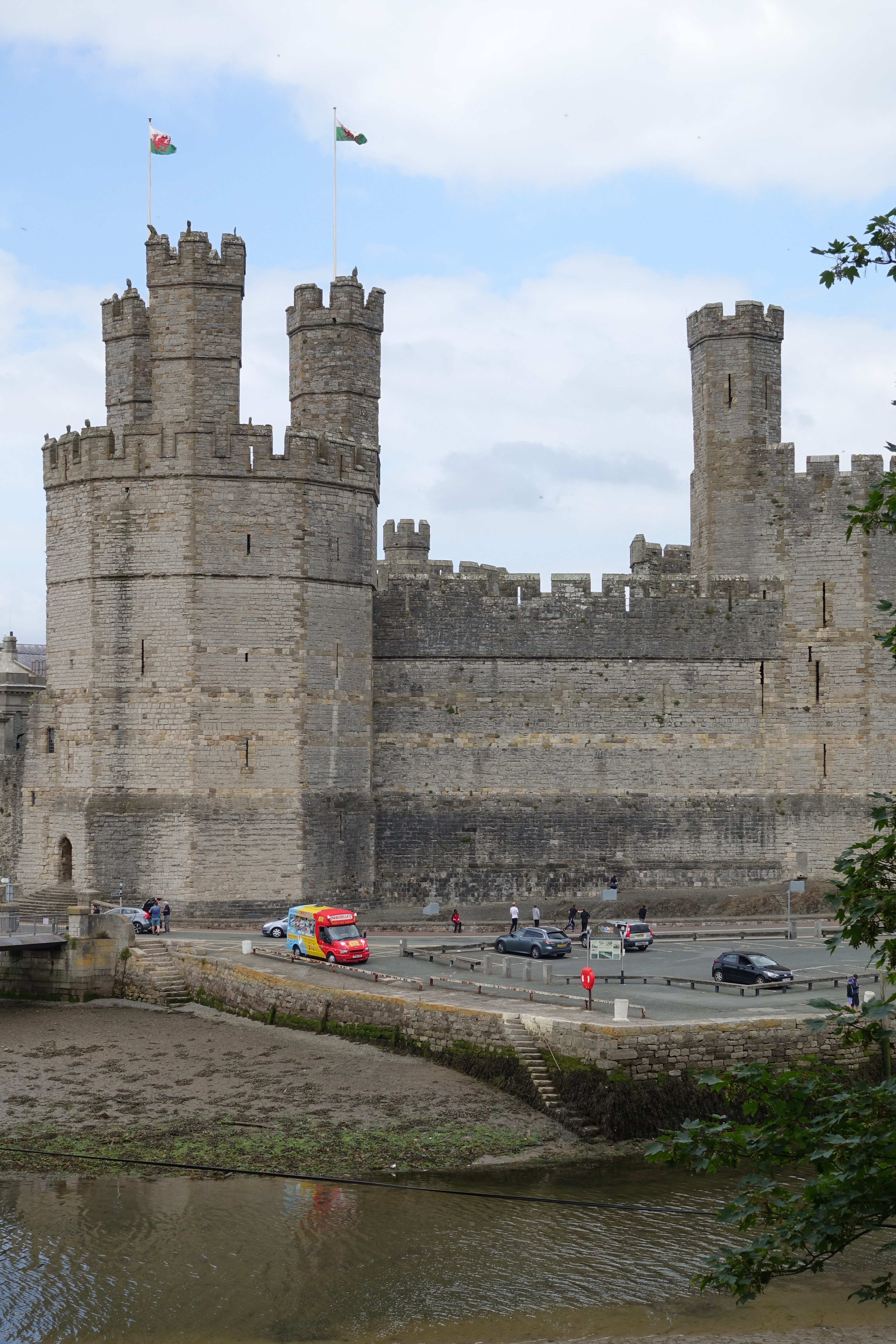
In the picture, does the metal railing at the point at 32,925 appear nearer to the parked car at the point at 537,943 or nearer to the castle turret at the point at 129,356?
the parked car at the point at 537,943

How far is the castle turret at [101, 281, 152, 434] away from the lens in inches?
1644

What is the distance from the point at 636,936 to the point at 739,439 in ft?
53.6

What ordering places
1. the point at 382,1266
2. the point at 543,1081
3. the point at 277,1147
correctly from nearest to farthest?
the point at 382,1266
the point at 277,1147
the point at 543,1081

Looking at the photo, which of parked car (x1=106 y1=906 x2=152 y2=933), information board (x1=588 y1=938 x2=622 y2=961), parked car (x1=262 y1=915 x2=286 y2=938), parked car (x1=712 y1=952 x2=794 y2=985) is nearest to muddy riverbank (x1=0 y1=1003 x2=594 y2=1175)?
information board (x1=588 y1=938 x2=622 y2=961)

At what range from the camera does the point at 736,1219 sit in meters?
20.2

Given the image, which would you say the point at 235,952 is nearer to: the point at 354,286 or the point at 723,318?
the point at 354,286

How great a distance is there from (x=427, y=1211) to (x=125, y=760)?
62.6 ft

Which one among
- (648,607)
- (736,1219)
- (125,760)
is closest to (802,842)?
(648,607)

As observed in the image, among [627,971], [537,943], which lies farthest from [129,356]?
[627,971]

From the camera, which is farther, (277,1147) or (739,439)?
(739,439)

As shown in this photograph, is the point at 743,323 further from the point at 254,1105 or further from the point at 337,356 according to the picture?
the point at 254,1105

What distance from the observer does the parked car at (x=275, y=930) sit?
34062 millimetres

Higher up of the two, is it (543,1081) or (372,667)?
(372,667)

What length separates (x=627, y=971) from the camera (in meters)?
29.8
